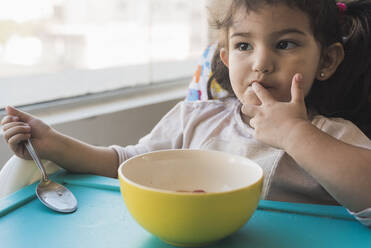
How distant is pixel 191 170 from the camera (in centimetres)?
69

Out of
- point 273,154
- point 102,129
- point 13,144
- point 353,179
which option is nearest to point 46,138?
point 13,144

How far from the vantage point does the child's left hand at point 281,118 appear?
72cm

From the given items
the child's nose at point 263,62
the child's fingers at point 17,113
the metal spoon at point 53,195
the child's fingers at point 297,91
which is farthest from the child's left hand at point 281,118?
the child's fingers at point 17,113

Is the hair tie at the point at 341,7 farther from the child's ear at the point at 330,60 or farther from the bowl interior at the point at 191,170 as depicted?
the bowl interior at the point at 191,170

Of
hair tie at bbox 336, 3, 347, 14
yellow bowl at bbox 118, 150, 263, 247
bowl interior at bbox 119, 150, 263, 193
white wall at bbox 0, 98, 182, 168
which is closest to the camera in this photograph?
yellow bowl at bbox 118, 150, 263, 247

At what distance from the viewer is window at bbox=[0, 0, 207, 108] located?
4.01ft

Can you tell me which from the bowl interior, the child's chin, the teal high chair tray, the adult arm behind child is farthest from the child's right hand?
the child's chin

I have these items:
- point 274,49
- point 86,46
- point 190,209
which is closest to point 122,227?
point 190,209

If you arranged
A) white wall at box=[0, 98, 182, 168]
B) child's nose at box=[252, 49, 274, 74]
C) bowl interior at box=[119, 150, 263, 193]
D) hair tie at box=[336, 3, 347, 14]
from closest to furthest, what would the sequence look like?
1. bowl interior at box=[119, 150, 263, 193]
2. child's nose at box=[252, 49, 274, 74]
3. hair tie at box=[336, 3, 347, 14]
4. white wall at box=[0, 98, 182, 168]

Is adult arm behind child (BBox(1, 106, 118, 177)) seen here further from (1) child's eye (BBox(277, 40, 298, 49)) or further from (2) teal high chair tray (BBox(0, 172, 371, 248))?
(1) child's eye (BBox(277, 40, 298, 49))

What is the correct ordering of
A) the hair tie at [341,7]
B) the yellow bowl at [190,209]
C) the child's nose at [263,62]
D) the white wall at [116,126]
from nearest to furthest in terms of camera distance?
the yellow bowl at [190,209] → the child's nose at [263,62] → the hair tie at [341,7] → the white wall at [116,126]

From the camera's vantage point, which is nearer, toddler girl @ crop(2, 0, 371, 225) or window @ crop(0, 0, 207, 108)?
toddler girl @ crop(2, 0, 371, 225)

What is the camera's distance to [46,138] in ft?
2.85

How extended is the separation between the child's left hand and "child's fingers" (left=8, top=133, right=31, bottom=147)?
0.45m
